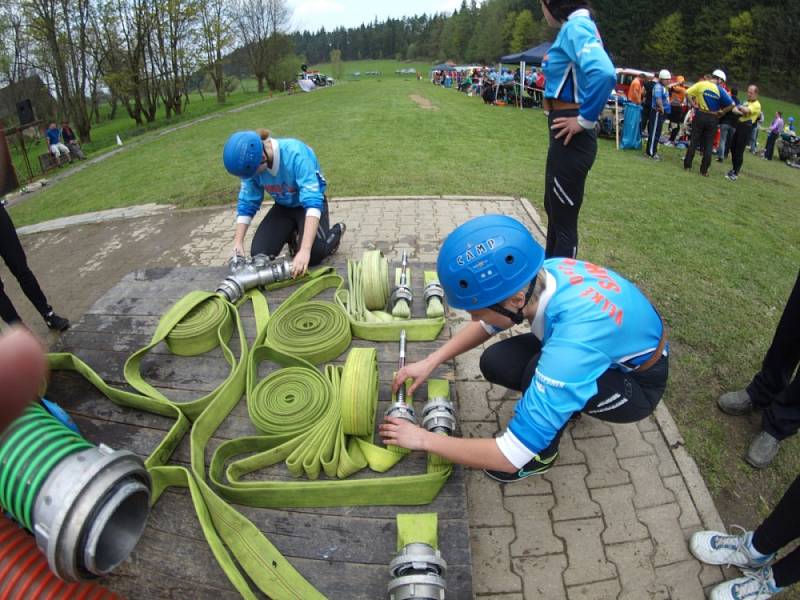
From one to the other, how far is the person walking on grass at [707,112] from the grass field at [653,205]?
24.6 inches

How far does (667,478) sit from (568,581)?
1039mm

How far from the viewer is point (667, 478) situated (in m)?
2.91

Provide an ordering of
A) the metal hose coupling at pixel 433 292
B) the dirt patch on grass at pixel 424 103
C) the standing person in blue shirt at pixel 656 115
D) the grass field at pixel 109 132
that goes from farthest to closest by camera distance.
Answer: the grass field at pixel 109 132 → the dirt patch on grass at pixel 424 103 → the standing person in blue shirt at pixel 656 115 → the metal hose coupling at pixel 433 292

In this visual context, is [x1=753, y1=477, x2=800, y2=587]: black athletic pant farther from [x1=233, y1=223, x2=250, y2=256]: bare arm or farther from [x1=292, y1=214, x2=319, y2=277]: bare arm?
[x1=233, y1=223, x2=250, y2=256]: bare arm

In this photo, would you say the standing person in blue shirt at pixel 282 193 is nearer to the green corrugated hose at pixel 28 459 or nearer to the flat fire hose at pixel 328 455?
the flat fire hose at pixel 328 455

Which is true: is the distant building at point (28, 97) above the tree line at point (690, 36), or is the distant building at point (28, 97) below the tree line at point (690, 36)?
below

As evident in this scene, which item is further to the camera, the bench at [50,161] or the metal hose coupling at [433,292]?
the bench at [50,161]

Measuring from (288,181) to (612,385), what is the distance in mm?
3540

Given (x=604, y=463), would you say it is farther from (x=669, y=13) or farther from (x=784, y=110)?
(x=669, y=13)

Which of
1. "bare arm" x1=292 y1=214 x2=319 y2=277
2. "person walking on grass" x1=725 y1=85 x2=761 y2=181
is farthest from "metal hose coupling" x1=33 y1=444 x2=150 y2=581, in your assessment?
"person walking on grass" x1=725 y1=85 x2=761 y2=181

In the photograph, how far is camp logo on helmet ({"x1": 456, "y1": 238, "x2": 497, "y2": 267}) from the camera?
197 centimetres

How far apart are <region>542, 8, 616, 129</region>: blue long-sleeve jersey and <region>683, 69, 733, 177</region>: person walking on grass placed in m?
8.62

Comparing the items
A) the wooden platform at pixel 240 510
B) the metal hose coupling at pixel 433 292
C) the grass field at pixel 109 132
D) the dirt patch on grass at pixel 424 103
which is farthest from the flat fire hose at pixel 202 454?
the dirt patch on grass at pixel 424 103

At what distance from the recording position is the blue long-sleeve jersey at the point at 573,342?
6.11 ft
